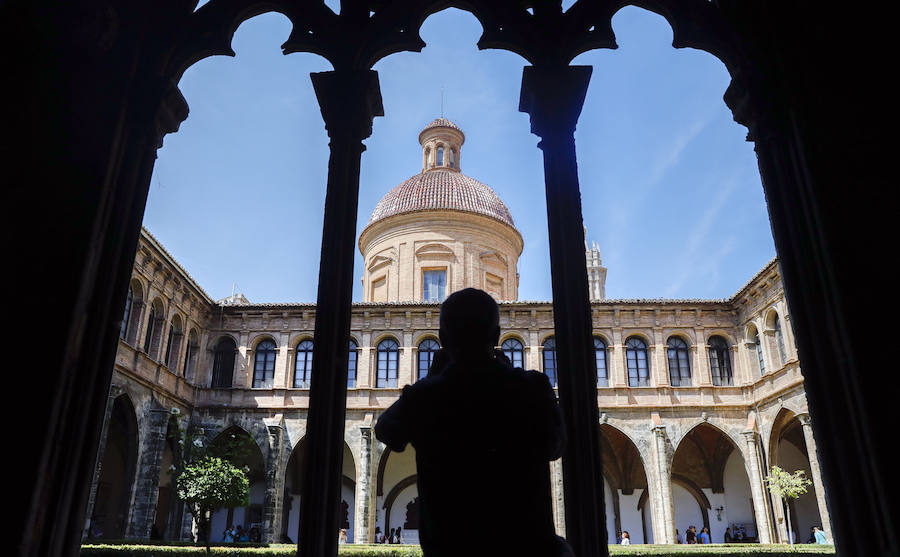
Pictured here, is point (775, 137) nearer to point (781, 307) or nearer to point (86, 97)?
point (86, 97)

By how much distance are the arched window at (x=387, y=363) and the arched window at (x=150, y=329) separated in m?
6.96

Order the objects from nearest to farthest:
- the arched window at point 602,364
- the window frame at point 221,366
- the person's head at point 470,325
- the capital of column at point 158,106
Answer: the person's head at point 470,325
the capital of column at point 158,106
the arched window at point 602,364
the window frame at point 221,366

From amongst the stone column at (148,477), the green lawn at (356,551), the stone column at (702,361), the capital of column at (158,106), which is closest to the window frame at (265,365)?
the stone column at (148,477)

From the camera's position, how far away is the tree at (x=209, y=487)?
15.3 m

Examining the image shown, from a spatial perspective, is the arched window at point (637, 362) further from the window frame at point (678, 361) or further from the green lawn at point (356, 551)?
the green lawn at point (356, 551)

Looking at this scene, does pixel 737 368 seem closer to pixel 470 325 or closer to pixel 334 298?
pixel 334 298

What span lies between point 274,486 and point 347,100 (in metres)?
18.8

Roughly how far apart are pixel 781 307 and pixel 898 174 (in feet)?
57.0

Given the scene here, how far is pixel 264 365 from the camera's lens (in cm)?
2223

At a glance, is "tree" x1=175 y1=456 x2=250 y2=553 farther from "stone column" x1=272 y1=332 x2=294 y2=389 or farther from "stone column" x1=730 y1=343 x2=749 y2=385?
"stone column" x1=730 y1=343 x2=749 y2=385

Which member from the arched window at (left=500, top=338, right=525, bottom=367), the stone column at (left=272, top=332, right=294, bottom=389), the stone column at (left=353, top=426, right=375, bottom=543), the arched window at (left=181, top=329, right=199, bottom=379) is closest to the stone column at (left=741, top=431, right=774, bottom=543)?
the arched window at (left=500, top=338, right=525, bottom=367)

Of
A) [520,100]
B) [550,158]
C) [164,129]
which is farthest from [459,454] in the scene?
[164,129]

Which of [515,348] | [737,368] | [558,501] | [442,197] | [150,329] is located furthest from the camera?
[442,197]

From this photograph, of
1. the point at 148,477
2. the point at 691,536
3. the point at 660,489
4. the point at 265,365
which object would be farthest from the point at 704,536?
the point at 148,477
